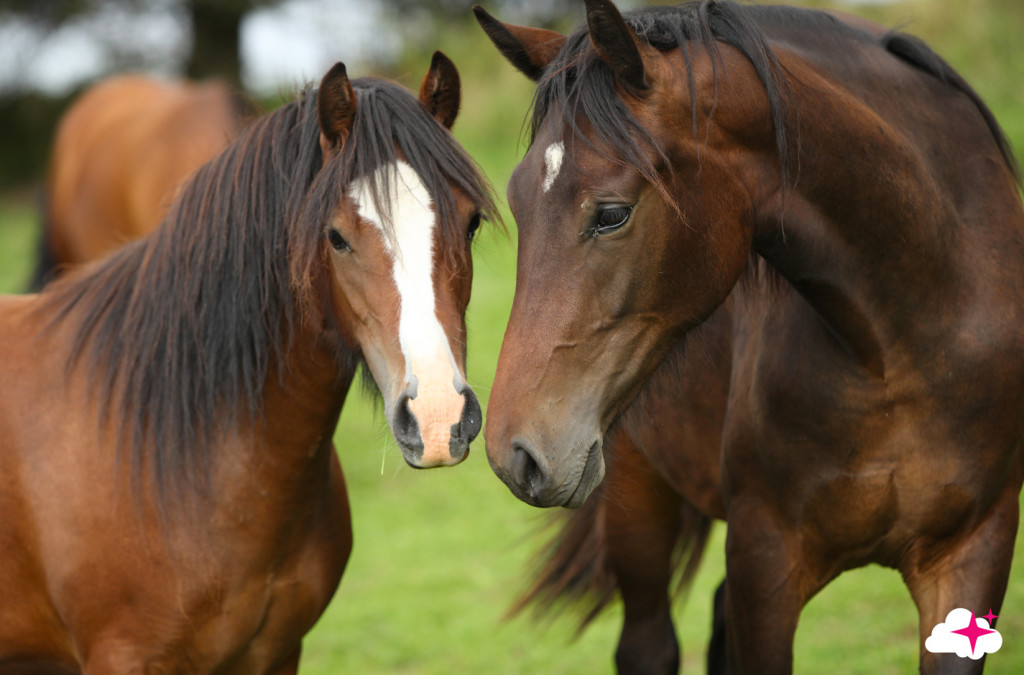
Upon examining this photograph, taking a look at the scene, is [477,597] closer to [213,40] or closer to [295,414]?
[295,414]

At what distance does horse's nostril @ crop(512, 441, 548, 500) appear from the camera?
78.2 inches

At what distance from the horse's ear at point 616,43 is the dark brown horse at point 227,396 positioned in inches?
23.0

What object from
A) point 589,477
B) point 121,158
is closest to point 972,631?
point 589,477

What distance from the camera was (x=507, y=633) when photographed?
5277mm

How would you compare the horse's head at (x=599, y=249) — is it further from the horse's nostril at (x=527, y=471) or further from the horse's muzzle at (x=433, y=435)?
the horse's muzzle at (x=433, y=435)

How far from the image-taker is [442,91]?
9.05 feet

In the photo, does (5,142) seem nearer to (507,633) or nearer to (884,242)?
(507,633)

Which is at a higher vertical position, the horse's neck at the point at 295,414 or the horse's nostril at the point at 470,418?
the horse's nostril at the point at 470,418

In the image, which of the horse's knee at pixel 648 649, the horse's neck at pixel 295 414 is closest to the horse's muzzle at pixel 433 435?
the horse's neck at pixel 295 414

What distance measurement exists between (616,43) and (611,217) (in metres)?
0.34

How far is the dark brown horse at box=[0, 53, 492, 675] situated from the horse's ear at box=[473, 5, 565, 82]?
0.94 ft

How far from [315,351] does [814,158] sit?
1.29 metres

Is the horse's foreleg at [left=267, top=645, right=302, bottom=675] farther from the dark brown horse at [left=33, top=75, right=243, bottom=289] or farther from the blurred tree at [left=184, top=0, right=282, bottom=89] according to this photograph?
the blurred tree at [left=184, top=0, right=282, bottom=89]

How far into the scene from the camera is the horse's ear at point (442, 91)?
8.88 ft
